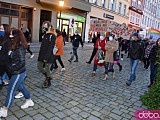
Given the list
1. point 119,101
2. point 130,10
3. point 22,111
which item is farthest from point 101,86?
point 130,10

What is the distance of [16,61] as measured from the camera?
3719 millimetres

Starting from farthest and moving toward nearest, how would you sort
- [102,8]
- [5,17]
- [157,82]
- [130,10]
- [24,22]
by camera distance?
[130,10] < [102,8] < [24,22] < [5,17] < [157,82]

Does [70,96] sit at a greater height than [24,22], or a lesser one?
lesser

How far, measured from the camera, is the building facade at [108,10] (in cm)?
2618

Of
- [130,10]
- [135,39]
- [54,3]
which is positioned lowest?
[135,39]

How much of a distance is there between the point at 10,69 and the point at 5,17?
1359cm

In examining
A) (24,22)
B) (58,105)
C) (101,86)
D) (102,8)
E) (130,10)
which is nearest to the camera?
(58,105)

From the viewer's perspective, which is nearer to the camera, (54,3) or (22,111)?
(22,111)

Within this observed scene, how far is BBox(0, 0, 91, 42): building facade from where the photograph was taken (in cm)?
1611

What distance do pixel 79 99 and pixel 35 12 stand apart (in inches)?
573

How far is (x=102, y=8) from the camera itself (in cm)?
2766

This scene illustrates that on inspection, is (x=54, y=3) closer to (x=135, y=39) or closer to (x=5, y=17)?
(x=5, y=17)

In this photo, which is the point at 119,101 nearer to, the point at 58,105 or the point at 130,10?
the point at 58,105

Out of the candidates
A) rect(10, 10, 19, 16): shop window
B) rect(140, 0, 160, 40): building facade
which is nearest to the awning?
rect(10, 10, 19, 16): shop window
